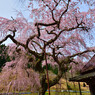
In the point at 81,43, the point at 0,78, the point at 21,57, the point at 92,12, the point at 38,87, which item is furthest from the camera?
the point at 81,43

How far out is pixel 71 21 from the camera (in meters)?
6.71

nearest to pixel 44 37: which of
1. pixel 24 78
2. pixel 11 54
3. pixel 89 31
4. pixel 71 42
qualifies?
pixel 71 42

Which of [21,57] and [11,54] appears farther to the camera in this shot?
[11,54]

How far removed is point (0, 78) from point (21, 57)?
6.24ft

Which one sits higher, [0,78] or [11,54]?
[11,54]

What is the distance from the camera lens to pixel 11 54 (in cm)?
764

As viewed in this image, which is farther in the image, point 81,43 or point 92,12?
point 81,43

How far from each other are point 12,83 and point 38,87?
→ 1.87 m

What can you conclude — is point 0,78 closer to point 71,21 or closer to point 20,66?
point 20,66

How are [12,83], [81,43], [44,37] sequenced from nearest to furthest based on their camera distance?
[12,83], [81,43], [44,37]

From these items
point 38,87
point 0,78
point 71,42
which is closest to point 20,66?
point 0,78

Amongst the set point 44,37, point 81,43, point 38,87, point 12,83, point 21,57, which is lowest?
point 38,87

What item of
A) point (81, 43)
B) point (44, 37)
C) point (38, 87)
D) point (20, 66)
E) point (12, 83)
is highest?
point (44, 37)

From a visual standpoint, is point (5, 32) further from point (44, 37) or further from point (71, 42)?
point (71, 42)
